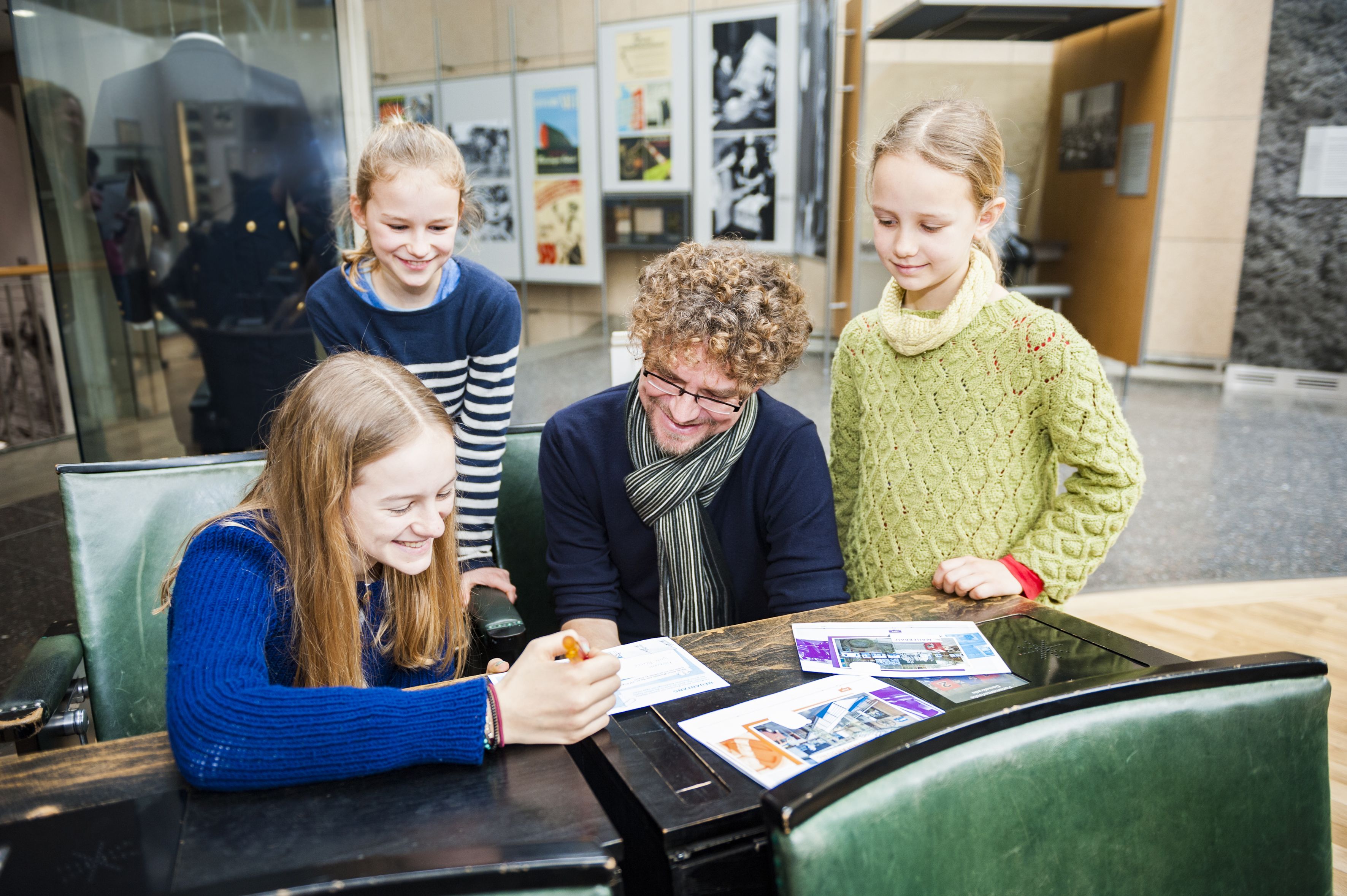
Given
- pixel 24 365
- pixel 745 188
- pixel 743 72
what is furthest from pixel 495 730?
pixel 24 365

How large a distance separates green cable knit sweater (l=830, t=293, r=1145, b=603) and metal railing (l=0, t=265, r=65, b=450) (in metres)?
5.64

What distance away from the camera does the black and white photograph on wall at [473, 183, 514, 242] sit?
311 centimetres

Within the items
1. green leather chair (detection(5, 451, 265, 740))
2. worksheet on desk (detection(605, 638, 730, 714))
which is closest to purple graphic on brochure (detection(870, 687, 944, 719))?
worksheet on desk (detection(605, 638, 730, 714))

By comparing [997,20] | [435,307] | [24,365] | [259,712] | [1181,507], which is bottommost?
[1181,507]

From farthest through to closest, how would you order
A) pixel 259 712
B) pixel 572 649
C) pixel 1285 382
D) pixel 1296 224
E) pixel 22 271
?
pixel 1285 382, pixel 1296 224, pixel 22 271, pixel 572 649, pixel 259 712

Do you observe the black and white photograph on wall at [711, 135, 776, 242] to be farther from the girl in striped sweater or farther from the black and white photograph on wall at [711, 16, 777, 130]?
the girl in striped sweater

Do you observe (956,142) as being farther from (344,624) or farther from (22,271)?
(22,271)

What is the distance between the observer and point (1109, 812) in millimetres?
866

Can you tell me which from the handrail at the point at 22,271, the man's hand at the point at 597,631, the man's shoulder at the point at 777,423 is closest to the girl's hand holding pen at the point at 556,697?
the man's hand at the point at 597,631

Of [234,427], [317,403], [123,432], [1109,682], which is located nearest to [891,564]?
[1109,682]

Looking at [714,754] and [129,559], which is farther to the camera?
[129,559]

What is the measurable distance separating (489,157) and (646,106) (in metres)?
0.58

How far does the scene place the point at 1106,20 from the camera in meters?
4.00

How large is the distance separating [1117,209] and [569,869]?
4682mm
